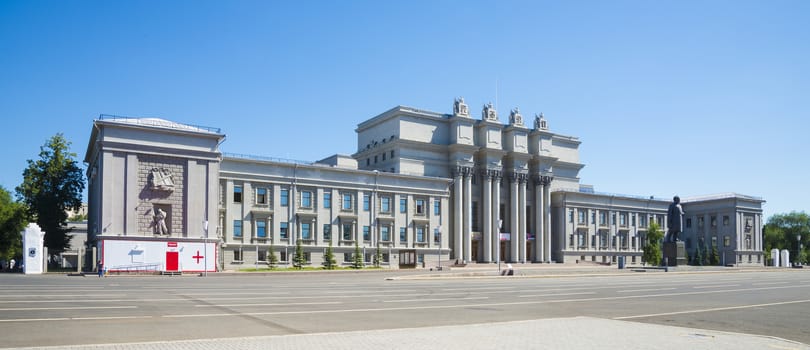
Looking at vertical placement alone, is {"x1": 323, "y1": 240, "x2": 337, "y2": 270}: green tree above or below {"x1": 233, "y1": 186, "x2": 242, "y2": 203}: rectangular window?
below

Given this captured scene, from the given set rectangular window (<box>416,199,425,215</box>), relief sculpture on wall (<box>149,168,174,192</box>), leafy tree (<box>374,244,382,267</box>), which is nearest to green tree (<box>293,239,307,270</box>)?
leafy tree (<box>374,244,382,267</box>)

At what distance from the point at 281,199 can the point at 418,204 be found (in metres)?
17.6

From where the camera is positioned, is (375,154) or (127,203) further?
(375,154)

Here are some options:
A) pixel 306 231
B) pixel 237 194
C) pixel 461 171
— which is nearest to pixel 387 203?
pixel 306 231

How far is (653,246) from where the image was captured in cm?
9519

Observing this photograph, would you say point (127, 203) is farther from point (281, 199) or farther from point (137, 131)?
point (281, 199)

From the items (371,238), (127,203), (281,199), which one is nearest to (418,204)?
(371,238)

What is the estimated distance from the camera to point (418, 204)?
78000mm

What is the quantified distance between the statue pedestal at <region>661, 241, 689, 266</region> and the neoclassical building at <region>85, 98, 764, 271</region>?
16079mm

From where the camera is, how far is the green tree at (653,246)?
94.4m

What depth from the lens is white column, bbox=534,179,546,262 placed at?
3605 inches

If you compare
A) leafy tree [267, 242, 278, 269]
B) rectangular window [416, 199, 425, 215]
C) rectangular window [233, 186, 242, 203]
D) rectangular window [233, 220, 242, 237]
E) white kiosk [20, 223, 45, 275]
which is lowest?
leafy tree [267, 242, 278, 269]

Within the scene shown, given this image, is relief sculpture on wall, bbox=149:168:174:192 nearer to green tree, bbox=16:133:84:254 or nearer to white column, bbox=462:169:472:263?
green tree, bbox=16:133:84:254

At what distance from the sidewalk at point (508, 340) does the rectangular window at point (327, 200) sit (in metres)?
55.9
